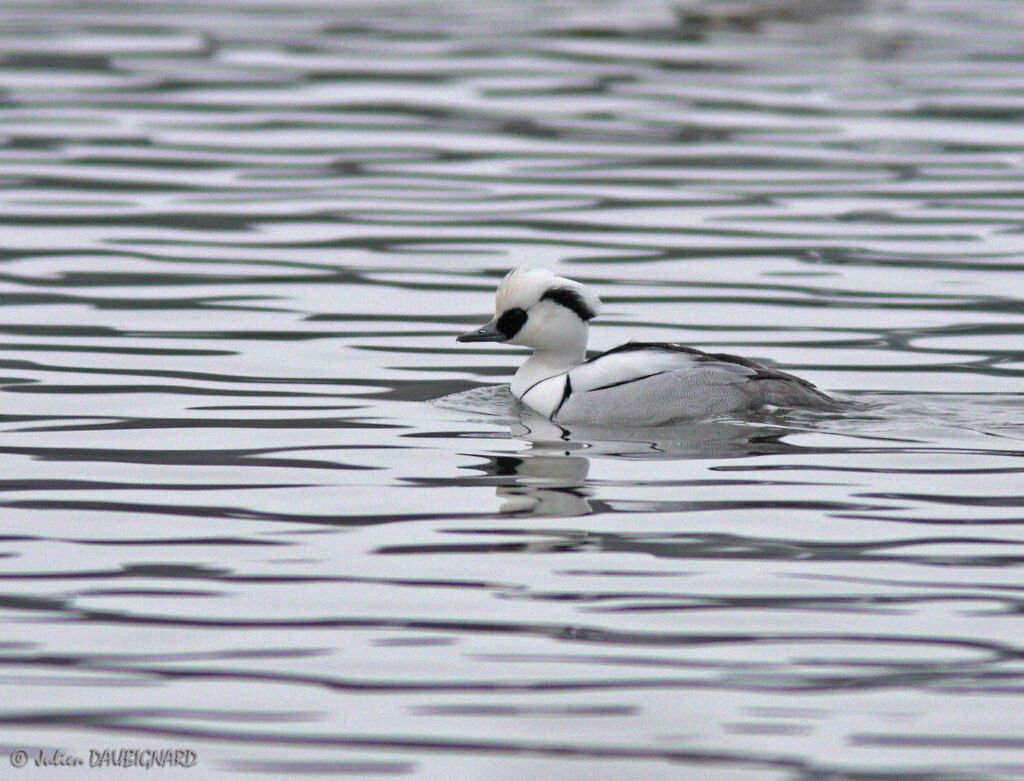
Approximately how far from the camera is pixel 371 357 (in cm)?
1202

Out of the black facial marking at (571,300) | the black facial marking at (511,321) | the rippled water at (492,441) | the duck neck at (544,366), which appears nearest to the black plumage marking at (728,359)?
the rippled water at (492,441)

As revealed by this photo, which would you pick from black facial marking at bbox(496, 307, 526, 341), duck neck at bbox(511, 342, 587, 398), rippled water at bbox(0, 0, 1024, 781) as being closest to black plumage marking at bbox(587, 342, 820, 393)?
rippled water at bbox(0, 0, 1024, 781)

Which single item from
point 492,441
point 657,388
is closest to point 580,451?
point 492,441

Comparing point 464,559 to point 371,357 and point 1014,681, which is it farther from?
point 371,357

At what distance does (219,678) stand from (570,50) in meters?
20.4

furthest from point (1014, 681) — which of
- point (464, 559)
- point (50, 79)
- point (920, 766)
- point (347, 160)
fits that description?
point (50, 79)

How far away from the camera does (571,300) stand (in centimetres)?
1076

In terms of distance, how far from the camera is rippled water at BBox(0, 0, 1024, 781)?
20.3ft

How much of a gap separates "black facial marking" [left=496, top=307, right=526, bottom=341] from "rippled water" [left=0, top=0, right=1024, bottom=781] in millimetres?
375

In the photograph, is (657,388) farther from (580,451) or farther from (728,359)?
(580,451)

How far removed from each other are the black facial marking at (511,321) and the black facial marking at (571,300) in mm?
147

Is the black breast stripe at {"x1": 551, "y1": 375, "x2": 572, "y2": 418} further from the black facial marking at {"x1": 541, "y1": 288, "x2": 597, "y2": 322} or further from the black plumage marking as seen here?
the black facial marking at {"x1": 541, "y1": 288, "x2": 597, "y2": 322}

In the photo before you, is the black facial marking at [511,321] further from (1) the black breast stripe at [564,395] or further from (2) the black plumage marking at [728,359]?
(2) the black plumage marking at [728,359]

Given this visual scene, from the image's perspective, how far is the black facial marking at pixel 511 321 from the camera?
10.9 m
